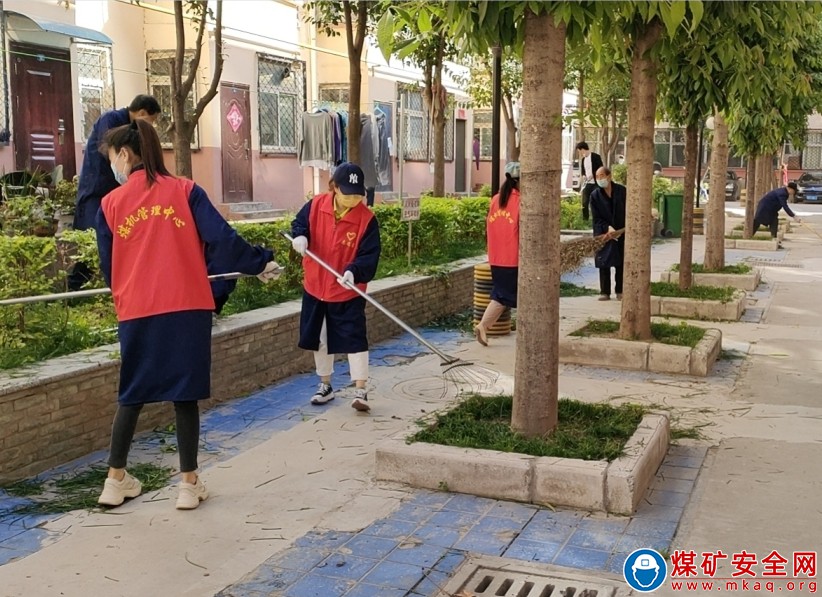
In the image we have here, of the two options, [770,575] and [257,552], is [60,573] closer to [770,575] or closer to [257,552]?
[257,552]

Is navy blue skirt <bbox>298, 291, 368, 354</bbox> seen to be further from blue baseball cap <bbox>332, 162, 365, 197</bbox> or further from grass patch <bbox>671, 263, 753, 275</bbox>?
grass patch <bbox>671, 263, 753, 275</bbox>

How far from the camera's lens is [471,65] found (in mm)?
23578

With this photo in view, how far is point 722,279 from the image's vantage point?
12430mm

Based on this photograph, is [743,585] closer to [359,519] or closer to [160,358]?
[359,519]

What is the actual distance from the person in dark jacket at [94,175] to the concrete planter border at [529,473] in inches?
108

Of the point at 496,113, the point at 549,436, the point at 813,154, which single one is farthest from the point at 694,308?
the point at 813,154

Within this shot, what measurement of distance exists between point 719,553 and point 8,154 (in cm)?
1231

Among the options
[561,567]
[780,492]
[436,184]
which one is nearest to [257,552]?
[561,567]

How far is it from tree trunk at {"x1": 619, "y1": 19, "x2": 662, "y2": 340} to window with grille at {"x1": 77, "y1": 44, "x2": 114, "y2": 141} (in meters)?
10.2

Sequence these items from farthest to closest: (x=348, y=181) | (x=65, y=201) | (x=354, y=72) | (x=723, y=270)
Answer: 1. (x=723, y=270)
2. (x=354, y=72)
3. (x=65, y=201)
4. (x=348, y=181)

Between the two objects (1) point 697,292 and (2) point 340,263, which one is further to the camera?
(1) point 697,292

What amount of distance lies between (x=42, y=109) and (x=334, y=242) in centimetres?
975

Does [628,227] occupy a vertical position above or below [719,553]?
above

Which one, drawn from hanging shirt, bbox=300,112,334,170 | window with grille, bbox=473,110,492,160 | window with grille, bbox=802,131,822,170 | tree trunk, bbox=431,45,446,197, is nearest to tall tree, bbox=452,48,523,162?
hanging shirt, bbox=300,112,334,170
